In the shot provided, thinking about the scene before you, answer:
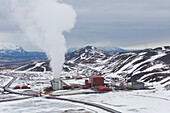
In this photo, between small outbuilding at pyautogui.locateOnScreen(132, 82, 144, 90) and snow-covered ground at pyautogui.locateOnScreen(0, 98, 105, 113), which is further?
small outbuilding at pyautogui.locateOnScreen(132, 82, 144, 90)

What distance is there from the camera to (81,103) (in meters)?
63.3

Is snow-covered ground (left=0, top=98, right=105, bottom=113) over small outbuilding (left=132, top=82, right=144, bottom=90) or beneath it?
beneath

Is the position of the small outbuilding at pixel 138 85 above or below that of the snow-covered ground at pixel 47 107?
above

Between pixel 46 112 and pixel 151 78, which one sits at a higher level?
pixel 151 78

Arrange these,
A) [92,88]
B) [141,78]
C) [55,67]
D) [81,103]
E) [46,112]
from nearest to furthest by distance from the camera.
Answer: [46,112], [81,103], [92,88], [55,67], [141,78]

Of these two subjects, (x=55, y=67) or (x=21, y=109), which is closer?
(x=21, y=109)

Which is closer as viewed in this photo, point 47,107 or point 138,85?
point 47,107

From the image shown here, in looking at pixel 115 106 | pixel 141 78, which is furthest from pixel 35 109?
pixel 141 78

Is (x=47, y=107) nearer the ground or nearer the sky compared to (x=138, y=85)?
nearer the ground

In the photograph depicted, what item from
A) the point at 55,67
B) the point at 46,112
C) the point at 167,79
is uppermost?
the point at 55,67

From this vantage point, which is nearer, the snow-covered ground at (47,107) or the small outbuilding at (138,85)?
the snow-covered ground at (47,107)

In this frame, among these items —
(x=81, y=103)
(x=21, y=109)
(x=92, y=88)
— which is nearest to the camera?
(x=21, y=109)

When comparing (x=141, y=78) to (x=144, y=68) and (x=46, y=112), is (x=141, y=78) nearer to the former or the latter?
(x=144, y=68)

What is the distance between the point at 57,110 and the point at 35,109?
5514mm
